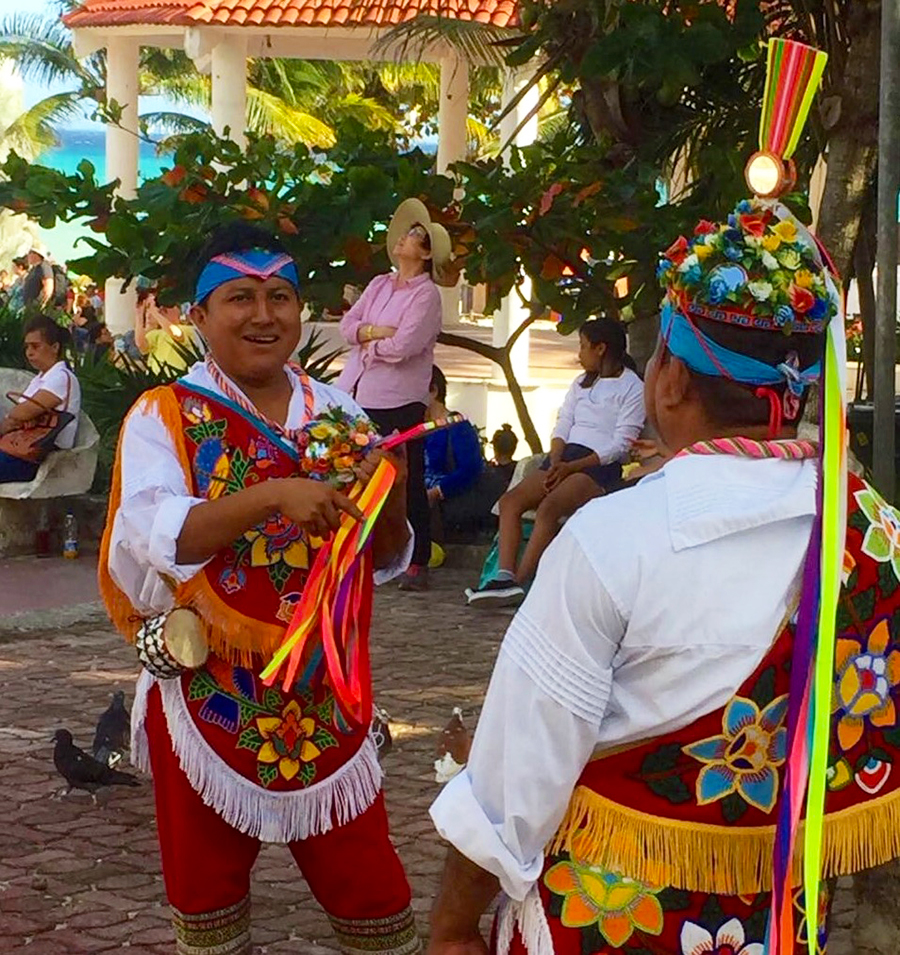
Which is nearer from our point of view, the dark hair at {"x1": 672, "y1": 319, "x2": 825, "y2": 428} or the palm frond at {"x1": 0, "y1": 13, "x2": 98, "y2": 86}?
the dark hair at {"x1": 672, "y1": 319, "x2": 825, "y2": 428}

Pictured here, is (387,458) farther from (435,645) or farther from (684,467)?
(435,645)

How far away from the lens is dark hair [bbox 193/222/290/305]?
371 centimetres

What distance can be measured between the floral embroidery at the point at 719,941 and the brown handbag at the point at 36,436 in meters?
9.16

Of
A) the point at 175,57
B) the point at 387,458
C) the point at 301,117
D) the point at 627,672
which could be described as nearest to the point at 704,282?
the point at 627,672

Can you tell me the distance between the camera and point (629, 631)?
2.29m

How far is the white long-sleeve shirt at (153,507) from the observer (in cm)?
345

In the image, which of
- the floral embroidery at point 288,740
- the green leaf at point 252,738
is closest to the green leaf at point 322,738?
the floral embroidery at point 288,740

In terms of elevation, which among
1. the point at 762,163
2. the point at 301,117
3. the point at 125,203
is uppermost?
the point at 301,117

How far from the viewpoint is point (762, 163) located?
97.7 inches

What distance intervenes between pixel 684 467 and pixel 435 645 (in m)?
6.41

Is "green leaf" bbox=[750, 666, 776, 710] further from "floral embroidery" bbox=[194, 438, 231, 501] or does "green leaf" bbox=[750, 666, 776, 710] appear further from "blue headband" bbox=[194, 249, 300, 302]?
"blue headband" bbox=[194, 249, 300, 302]

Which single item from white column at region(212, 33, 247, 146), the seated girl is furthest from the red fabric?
white column at region(212, 33, 247, 146)

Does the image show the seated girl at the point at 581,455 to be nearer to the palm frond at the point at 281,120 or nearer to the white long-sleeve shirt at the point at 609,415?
the white long-sleeve shirt at the point at 609,415

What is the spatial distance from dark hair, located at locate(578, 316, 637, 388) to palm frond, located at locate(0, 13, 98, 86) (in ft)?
116
